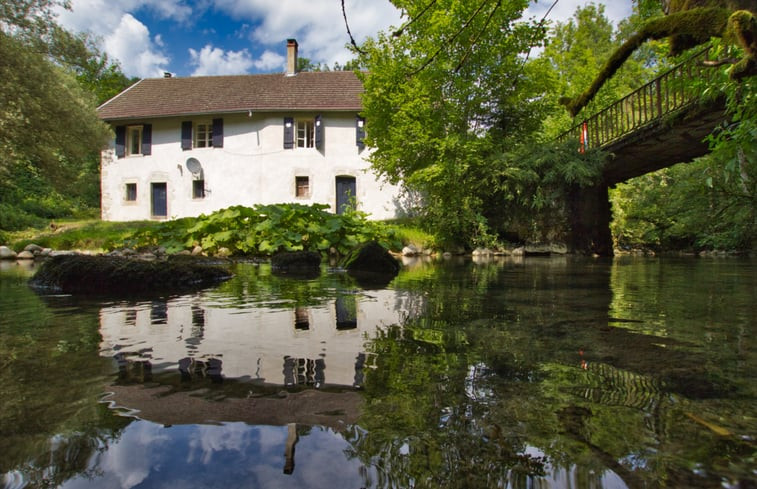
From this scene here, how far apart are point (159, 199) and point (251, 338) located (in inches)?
982

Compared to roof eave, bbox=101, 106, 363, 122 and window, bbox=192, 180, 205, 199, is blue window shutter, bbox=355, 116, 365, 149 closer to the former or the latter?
roof eave, bbox=101, 106, 363, 122

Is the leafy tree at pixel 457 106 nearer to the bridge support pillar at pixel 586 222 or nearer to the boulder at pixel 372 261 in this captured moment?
the bridge support pillar at pixel 586 222

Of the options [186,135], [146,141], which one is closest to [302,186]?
[186,135]

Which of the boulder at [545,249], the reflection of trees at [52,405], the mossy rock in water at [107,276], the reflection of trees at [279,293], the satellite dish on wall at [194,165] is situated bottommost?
the reflection of trees at [52,405]

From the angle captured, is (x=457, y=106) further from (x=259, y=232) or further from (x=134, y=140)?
(x=134, y=140)

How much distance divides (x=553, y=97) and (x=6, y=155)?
18.8 m

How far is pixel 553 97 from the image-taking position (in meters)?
16.8

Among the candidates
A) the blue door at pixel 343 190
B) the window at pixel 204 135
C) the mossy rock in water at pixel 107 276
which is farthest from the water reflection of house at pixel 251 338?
the window at pixel 204 135

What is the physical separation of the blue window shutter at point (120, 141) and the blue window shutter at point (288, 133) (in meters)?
Answer: 9.35

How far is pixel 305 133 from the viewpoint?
24000 mm

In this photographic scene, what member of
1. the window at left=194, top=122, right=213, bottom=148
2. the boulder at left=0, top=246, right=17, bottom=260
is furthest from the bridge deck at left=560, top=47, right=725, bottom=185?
the window at left=194, top=122, right=213, bottom=148

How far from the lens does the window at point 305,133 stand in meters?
23.9

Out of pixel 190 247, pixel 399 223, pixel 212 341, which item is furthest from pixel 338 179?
pixel 212 341

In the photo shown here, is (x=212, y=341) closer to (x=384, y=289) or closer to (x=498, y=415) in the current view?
(x=498, y=415)
